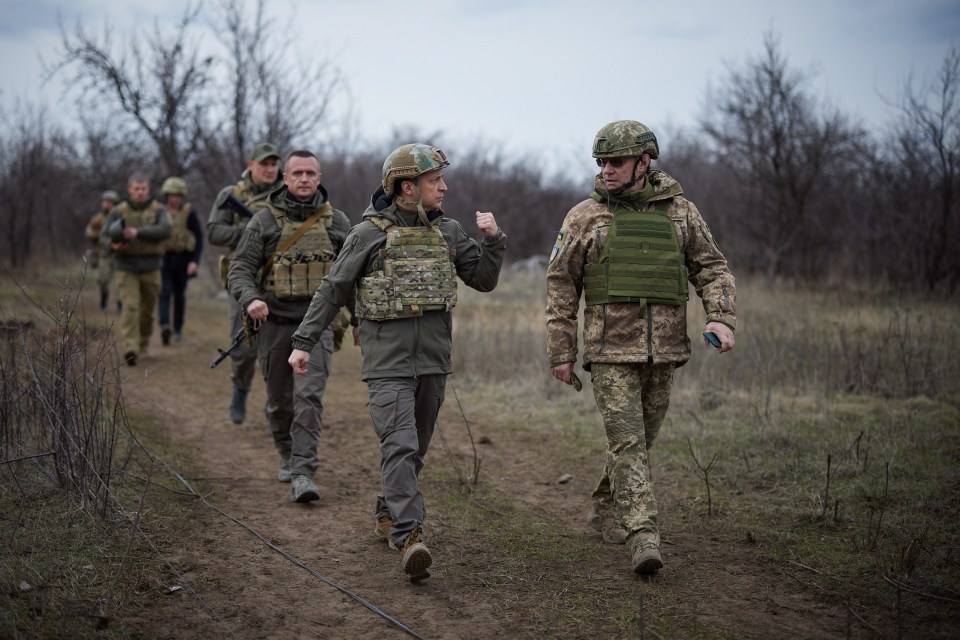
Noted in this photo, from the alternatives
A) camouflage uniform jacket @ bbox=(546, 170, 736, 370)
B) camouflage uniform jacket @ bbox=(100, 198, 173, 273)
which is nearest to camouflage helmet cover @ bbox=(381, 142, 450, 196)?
camouflage uniform jacket @ bbox=(546, 170, 736, 370)

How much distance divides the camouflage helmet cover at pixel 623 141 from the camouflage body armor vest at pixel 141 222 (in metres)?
7.22

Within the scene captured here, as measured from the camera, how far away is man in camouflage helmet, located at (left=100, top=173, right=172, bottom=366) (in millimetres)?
10078

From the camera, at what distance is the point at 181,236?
11.6 m

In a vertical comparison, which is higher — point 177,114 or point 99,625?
point 177,114

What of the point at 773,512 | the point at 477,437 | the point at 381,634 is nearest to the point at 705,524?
the point at 773,512

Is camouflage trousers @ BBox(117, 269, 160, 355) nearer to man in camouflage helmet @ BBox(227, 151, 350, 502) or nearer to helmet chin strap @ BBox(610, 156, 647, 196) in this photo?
man in camouflage helmet @ BBox(227, 151, 350, 502)

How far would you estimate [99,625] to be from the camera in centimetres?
355

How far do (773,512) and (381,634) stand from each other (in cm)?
278

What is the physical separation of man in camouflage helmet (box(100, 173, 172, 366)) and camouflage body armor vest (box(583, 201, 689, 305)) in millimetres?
6999

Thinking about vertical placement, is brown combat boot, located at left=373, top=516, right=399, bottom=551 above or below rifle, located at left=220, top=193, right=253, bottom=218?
below

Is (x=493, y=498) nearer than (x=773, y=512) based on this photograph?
No

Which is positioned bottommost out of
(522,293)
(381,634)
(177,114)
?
(381,634)

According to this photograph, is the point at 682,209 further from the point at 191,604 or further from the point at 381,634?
the point at 191,604

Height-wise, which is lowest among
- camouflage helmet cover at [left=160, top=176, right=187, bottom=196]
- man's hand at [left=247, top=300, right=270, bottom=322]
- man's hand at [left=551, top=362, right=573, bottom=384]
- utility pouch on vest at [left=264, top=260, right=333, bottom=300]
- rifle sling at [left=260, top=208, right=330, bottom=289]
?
man's hand at [left=551, top=362, right=573, bottom=384]
